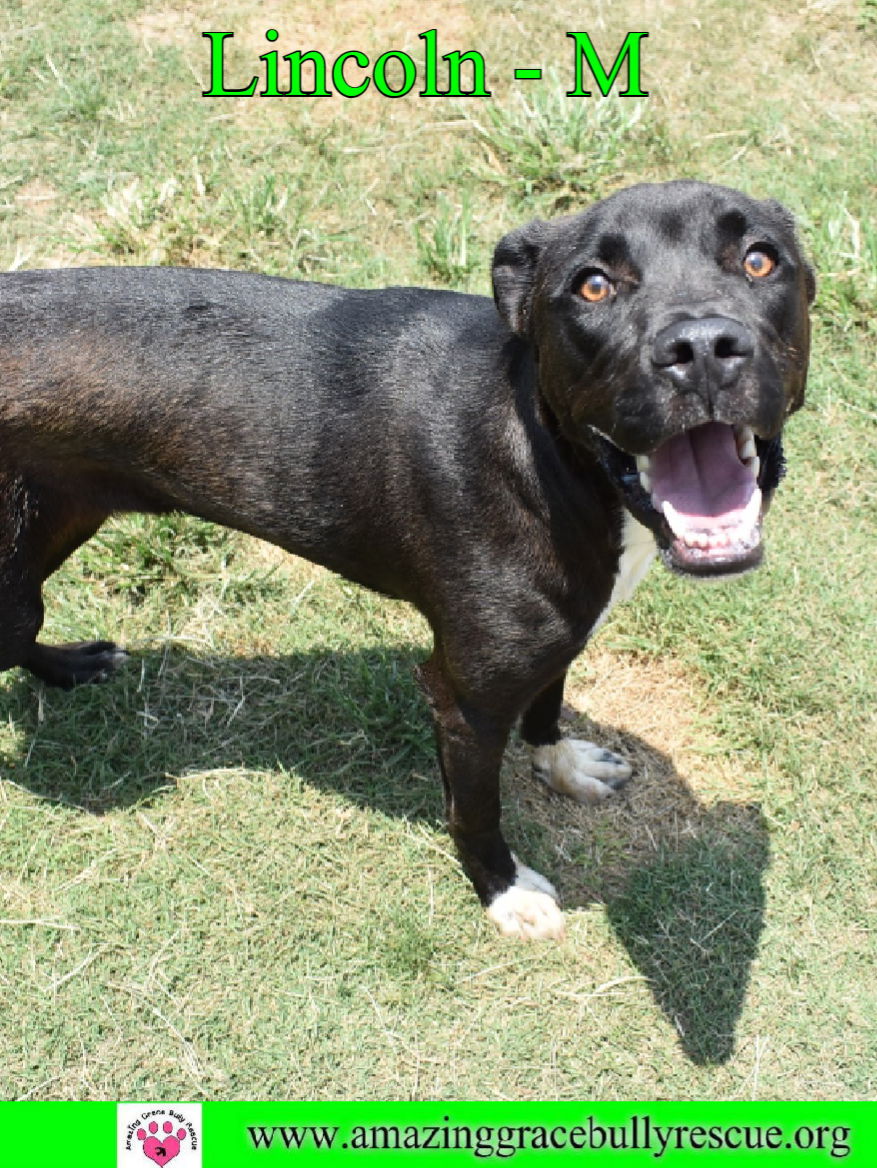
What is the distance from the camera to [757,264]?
292 centimetres

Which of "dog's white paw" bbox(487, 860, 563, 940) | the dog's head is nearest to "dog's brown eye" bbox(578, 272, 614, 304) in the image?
the dog's head

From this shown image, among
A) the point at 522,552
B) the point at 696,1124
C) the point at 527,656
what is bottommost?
the point at 696,1124

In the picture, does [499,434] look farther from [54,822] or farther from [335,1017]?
[54,822]

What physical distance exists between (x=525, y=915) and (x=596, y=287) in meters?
2.02

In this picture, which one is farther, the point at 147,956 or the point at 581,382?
the point at 147,956

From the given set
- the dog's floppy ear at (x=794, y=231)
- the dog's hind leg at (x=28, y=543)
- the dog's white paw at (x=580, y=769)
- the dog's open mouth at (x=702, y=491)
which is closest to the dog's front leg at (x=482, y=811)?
the dog's white paw at (x=580, y=769)

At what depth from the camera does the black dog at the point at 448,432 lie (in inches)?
114

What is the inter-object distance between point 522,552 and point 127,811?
Answer: 187 cm

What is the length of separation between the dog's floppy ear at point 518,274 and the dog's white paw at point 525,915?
5.89ft

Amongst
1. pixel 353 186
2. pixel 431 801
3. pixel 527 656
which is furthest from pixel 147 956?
pixel 353 186

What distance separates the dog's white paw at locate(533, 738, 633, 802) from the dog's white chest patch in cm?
100

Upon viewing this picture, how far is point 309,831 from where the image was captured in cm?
427

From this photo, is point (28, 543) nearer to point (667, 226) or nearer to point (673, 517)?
point (673, 517)

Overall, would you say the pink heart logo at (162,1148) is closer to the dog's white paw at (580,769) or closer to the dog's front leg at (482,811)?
the dog's front leg at (482,811)
